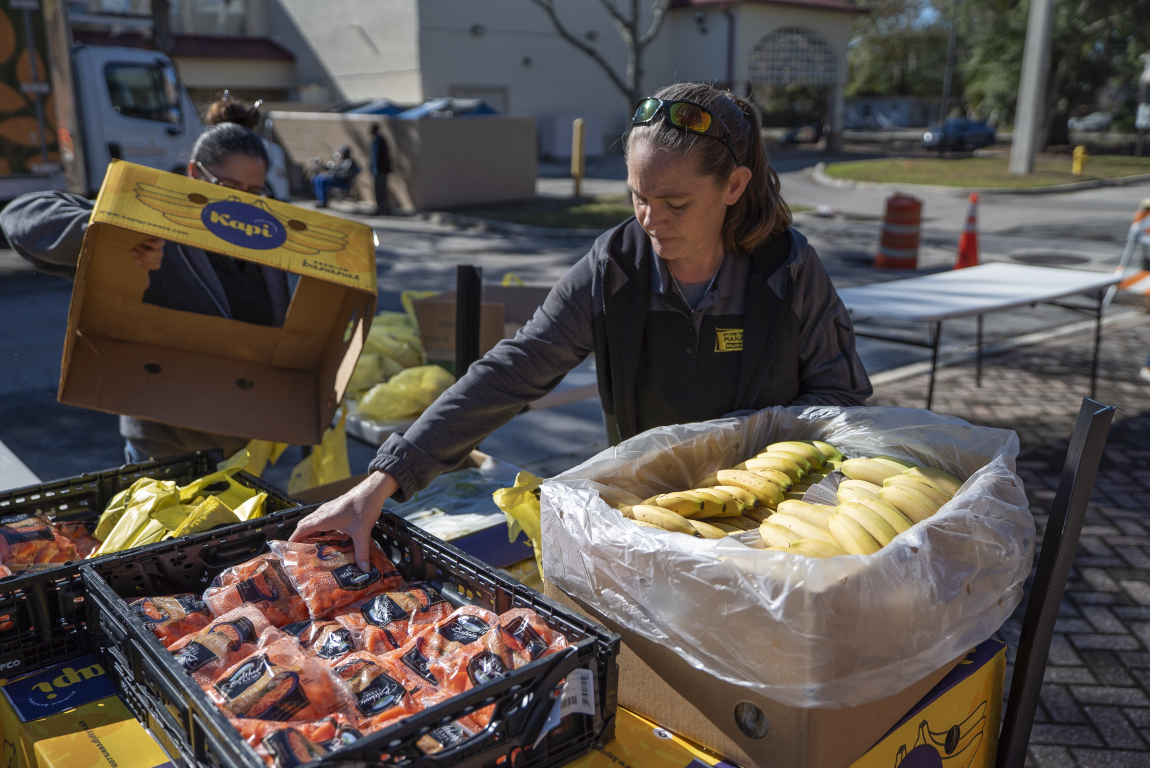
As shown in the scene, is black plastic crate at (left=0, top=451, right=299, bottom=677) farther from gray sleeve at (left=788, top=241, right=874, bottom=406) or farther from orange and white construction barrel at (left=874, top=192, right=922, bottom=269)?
orange and white construction barrel at (left=874, top=192, right=922, bottom=269)

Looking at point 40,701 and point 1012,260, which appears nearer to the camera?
point 40,701

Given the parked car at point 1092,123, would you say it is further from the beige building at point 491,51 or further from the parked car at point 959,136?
the beige building at point 491,51

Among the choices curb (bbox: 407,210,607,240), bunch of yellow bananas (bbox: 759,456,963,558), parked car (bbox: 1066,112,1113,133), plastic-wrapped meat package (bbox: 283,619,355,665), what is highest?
parked car (bbox: 1066,112,1113,133)

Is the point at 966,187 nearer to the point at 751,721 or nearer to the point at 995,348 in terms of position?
the point at 995,348

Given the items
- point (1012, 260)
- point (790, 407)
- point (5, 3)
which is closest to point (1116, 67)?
point (1012, 260)

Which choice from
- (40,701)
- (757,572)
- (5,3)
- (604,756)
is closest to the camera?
(757,572)

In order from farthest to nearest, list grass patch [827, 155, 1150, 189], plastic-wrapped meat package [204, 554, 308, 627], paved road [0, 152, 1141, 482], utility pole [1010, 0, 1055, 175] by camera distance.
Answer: grass patch [827, 155, 1150, 189] → utility pole [1010, 0, 1055, 175] → paved road [0, 152, 1141, 482] → plastic-wrapped meat package [204, 554, 308, 627]

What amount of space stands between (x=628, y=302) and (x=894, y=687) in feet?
3.61

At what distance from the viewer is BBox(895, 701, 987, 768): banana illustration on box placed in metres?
1.55

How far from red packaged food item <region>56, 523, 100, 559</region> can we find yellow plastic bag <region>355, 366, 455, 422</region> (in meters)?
2.07

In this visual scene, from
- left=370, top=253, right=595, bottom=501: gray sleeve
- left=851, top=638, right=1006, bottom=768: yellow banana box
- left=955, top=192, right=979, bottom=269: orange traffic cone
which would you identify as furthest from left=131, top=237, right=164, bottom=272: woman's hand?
left=955, top=192, right=979, bottom=269: orange traffic cone

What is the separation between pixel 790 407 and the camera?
6.95ft

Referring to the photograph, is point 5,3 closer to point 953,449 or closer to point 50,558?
point 50,558

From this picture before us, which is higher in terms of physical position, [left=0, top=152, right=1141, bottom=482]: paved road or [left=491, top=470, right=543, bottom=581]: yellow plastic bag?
[left=491, top=470, right=543, bottom=581]: yellow plastic bag
